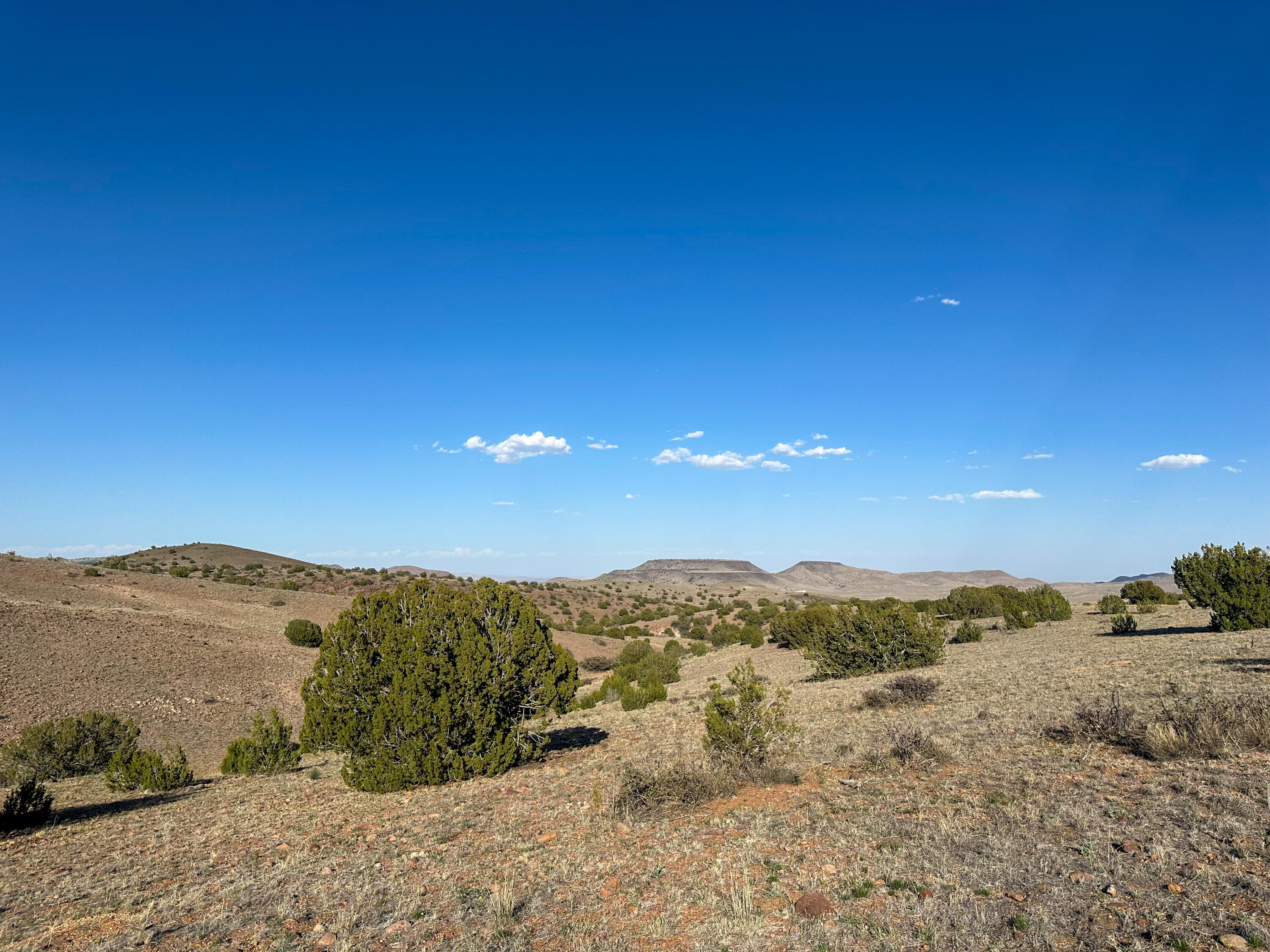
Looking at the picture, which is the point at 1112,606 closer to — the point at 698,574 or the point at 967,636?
the point at 967,636

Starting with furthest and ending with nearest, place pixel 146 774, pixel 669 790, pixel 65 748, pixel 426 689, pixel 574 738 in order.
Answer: pixel 574 738 → pixel 65 748 → pixel 146 774 → pixel 426 689 → pixel 669 790

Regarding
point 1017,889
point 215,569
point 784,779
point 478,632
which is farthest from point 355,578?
point 1017,889

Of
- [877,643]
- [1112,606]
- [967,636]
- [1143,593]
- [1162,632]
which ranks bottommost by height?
[967,636]

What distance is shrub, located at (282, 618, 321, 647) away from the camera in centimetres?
3088

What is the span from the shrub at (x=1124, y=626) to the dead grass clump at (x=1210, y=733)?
14755mm

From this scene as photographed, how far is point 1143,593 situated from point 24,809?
44.4 meters

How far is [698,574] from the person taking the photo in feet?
504

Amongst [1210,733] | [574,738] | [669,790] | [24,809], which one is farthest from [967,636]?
[24,809]

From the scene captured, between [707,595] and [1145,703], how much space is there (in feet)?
243

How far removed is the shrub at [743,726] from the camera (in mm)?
9094

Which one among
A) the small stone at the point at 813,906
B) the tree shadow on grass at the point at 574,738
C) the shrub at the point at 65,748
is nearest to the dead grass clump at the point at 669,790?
the small stone at the point at 813,906

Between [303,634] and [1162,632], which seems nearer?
[1162,632]

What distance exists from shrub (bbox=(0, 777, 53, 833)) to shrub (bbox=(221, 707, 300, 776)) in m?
3.83

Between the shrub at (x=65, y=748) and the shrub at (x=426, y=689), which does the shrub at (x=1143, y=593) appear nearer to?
the shrub at (x=426, y=689)
